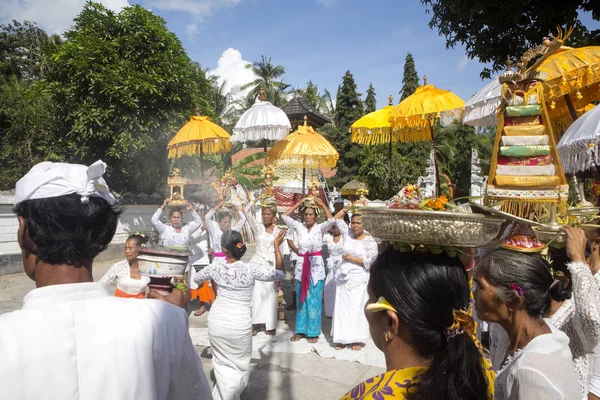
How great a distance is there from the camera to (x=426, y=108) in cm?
616

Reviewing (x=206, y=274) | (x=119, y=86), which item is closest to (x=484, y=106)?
(x=206, y=274)

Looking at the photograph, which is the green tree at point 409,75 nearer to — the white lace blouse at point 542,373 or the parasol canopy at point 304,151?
the parasol canopy at point 304,151

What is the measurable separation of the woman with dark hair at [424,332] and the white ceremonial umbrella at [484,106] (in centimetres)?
371

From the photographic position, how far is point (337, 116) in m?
30.8

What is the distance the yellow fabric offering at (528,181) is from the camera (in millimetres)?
2506

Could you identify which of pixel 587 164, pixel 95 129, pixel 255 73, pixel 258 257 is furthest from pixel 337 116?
pixel 587 164

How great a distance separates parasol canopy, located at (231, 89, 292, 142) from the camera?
28.1 ft

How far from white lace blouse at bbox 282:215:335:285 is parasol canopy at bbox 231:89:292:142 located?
101 inches

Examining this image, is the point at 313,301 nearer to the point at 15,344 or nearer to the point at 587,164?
the point at 587,164

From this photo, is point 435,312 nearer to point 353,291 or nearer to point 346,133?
point 353,291

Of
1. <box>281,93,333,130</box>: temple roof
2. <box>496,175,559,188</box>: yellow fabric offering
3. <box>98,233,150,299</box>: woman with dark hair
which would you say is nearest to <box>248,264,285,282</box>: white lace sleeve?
<box>98,233,150,299</box>: woman with dark hair

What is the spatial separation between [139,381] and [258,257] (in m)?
5.59

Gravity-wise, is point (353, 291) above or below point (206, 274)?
below

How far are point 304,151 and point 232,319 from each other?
4128 mm
